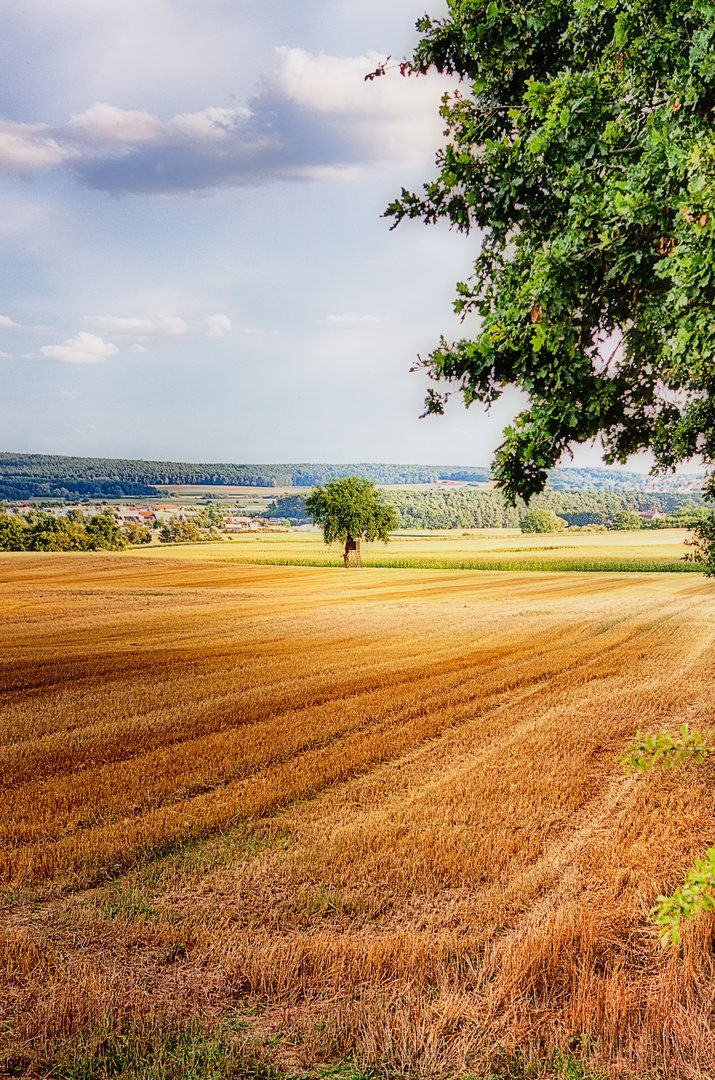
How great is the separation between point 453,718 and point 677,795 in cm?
462

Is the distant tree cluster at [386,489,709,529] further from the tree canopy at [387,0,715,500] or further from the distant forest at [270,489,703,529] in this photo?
the tree canopy at [387,0,715,500]

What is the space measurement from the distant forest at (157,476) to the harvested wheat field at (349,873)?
4794 centimetres

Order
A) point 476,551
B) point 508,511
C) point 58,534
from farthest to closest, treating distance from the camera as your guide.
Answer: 1. point 476,551
2. point 508,511
3. point 58,534

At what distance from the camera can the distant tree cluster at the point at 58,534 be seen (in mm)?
55719

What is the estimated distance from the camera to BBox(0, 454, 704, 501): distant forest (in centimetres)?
8894

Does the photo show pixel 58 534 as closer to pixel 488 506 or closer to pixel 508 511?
pixel 508 511

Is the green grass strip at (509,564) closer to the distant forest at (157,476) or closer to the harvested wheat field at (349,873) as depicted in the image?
the distant forest at (157,476)

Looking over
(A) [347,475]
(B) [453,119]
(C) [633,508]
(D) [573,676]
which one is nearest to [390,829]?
(B) [453,119]

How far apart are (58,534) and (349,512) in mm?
24605

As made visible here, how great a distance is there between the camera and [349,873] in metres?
6.91

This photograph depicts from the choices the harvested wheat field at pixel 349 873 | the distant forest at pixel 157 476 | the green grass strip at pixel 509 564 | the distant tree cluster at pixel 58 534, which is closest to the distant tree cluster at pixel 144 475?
the distant forest at pixel 157 476

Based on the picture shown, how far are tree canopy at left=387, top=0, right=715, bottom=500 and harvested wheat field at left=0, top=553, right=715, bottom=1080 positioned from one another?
419cm

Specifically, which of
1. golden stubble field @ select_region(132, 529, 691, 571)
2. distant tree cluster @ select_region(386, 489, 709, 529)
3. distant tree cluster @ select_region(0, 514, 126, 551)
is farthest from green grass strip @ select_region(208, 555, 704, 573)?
distant tree cluster @ select_region(0, 514, 126, 551)

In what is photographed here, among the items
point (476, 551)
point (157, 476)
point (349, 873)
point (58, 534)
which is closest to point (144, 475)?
point (157, 476)
